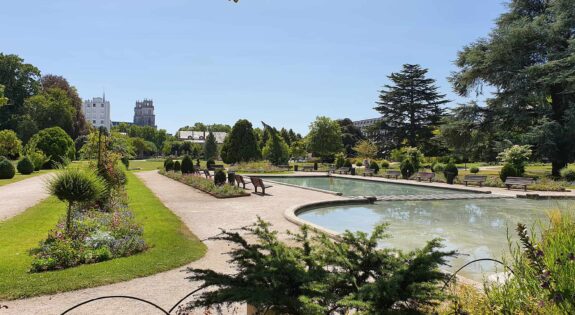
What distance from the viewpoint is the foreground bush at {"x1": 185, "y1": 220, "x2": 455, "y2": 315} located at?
7.57 ft

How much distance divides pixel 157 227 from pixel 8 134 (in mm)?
29309

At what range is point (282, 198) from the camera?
16172mm

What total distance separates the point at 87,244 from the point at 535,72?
2783 centimetres

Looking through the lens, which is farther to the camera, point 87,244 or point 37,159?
point 37,159

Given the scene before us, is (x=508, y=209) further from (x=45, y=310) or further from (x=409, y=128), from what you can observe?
(x=409, y=128)

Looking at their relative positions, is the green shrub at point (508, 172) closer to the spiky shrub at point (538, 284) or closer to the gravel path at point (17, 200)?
the spiky shrub at point (538, 284)

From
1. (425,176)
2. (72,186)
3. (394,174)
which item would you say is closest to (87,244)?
(72,186)

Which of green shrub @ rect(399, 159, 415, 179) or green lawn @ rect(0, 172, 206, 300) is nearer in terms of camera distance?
green lawn @ rect(0, 172, 206, 300)

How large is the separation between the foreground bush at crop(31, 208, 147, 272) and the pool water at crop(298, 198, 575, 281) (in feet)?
16.6

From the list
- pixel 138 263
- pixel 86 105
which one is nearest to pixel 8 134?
pixel 138 263

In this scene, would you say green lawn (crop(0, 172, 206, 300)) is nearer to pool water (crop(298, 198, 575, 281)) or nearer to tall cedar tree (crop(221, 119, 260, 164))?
pool water (crop(298, 198, 575, 281))

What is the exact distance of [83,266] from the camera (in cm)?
638

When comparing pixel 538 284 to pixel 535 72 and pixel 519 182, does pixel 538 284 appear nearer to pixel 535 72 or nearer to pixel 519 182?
pixel 519 182

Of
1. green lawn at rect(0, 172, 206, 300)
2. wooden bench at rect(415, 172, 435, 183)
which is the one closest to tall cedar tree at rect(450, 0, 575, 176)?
wooden bench at rect(415, 172, 435, 183)
